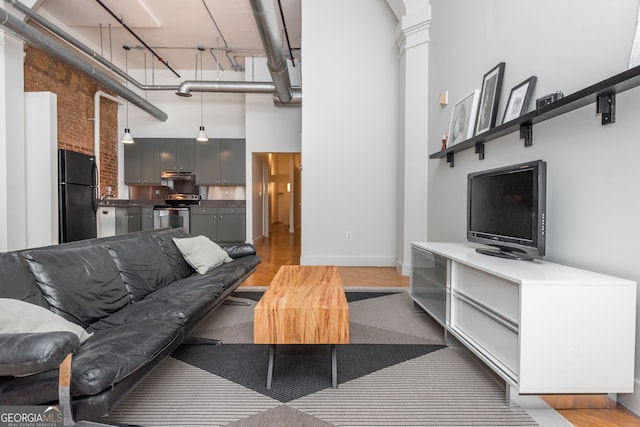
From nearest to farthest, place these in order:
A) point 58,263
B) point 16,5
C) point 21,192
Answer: point 58,263 < point 16,5 < point 21,192

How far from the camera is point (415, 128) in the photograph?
4414mm

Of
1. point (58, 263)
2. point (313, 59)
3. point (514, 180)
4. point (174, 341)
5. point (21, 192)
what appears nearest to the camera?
point (174, 341)

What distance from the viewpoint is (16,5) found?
13.8 ft

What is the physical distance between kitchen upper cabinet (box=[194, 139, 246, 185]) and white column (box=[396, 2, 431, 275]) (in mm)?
4247

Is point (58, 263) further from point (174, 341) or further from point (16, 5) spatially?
point (16, 5)

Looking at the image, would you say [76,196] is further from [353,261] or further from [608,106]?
[608,106]

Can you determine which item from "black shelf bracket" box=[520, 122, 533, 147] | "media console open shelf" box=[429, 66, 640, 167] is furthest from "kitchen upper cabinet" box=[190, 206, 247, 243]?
"black shelf bracket" box=[520, 122, 533, 147]

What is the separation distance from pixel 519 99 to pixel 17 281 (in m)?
3.29

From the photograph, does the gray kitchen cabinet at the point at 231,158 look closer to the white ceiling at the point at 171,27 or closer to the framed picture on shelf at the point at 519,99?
the white ceiling at the point at 171,27

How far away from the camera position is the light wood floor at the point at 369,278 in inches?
58.9

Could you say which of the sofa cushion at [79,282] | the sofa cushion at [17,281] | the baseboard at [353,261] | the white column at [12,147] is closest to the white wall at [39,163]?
the white column at [12,147]

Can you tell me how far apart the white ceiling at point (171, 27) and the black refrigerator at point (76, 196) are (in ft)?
7.23

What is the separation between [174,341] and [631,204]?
7.75 ft

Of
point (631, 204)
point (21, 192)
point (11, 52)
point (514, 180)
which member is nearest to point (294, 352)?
point (514, 180)
